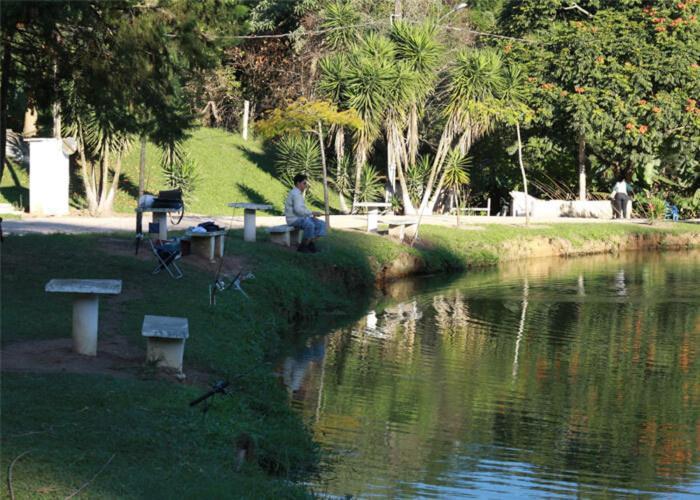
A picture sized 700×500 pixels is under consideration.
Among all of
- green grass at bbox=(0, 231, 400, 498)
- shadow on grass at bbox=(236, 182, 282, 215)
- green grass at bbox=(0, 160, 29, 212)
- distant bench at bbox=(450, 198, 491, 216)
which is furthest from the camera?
distant bench at bbox=(450, 198, 491, 216)

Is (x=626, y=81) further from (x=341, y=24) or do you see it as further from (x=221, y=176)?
(x=221, y=176)

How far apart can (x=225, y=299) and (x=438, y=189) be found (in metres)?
21.0

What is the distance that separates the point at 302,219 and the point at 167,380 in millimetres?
11668

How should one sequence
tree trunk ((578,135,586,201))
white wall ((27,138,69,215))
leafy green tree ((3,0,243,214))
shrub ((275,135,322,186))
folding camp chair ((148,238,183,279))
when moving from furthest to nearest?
tree trunk ((578,135,586,201)) < shrub ((275,135,322,186)) < white wall ((27,138,69,215)) < folding camp chair ((148,238,183,279)) < leafy green tree ((3,0,243,214))

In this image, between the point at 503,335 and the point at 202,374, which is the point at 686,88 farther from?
the point at 202,374

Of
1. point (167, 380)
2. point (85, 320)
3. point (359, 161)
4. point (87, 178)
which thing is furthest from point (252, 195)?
point (167, 380)

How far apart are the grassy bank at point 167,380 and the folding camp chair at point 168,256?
175 millimetres

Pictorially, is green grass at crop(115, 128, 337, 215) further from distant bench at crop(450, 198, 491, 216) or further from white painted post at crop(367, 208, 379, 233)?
white painted post at crop(367, 208, 379, 233)

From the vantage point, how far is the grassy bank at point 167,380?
26.9 feet

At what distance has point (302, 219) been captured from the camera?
22656 millimetres

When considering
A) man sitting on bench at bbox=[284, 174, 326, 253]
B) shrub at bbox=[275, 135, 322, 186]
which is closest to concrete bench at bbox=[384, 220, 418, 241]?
man sitting on bench at bbox=[284, 174, 326, 253]

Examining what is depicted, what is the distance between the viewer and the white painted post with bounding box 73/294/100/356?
11.7m

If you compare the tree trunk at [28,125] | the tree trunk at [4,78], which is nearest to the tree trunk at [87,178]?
the tree trunk at [28,125]

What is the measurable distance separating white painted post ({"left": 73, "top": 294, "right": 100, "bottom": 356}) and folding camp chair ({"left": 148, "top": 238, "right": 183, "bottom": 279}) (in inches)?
217
